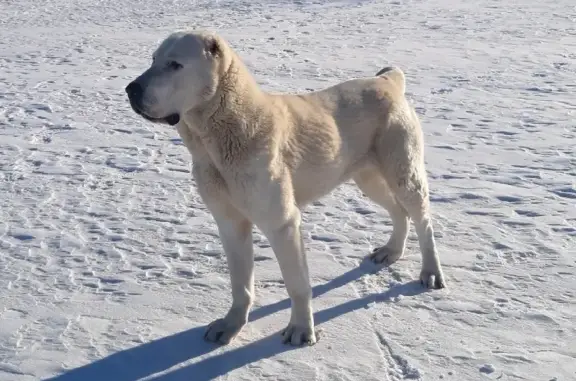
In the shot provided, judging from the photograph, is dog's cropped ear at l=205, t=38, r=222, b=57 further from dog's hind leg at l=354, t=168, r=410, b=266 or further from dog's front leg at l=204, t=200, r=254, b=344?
dog's hind leg at l=354, t=168, r=410, b=266

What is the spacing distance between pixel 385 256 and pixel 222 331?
1451 millimetres

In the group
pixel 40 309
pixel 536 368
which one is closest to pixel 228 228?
pixel 40 309

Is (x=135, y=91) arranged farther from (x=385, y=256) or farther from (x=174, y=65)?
(x=385, y=256)

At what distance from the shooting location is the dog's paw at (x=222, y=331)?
442 centimetres

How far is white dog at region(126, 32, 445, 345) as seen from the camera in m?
3.97

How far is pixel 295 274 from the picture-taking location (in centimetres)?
430

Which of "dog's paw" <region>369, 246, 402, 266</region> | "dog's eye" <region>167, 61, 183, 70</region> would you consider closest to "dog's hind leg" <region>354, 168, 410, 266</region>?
"dog's paw" <region>369, 246, 402, 266</region>

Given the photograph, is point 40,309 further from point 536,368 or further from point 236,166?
point 536,368

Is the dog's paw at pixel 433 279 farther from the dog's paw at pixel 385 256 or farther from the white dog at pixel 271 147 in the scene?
the dog's paw at pixel 385 256

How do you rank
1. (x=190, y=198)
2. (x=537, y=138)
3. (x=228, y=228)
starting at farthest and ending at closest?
1. (x=537, y=138)
2. (x=190, y=198)
3. (x=228, y=228)

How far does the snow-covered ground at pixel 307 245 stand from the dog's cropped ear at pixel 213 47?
162 centimetres

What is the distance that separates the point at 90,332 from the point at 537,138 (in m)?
5.42

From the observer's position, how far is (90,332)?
14.8ft

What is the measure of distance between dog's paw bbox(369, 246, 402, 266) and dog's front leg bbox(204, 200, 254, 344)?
113cm
